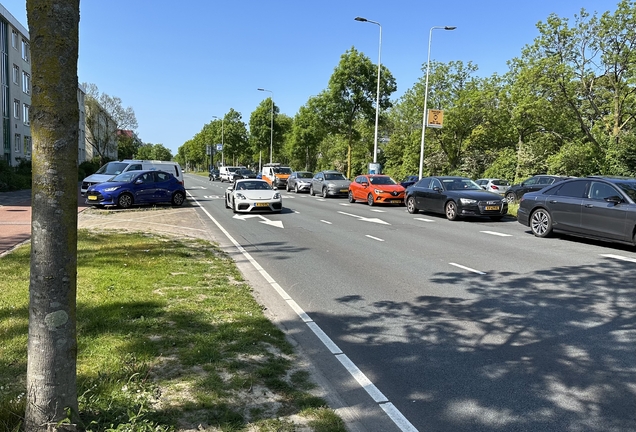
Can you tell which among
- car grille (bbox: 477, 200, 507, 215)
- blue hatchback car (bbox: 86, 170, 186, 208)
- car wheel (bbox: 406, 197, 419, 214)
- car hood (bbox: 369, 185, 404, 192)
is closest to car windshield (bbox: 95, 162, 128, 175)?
blue hatchback car (bbox: 86, 170, 186, 208)

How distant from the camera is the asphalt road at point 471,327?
364 cm

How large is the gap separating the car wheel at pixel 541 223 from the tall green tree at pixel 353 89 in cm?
2910

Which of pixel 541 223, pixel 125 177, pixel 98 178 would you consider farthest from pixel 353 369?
pixel 98 178

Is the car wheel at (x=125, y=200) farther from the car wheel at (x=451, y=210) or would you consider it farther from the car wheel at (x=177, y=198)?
the car wheel at (x=451, y=210)

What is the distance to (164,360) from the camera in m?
4.20

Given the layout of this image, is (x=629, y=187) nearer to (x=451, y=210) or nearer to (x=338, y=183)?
(x=451, y=210)

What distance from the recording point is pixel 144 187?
67.3ft

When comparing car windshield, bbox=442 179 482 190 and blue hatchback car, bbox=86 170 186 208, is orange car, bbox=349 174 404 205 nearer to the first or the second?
car windshield, bbox=442 179 482 190

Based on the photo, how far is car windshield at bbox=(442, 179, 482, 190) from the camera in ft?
59.5

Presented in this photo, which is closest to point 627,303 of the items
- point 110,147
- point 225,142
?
point 225,142

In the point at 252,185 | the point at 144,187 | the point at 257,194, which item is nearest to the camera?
the point at 257,194

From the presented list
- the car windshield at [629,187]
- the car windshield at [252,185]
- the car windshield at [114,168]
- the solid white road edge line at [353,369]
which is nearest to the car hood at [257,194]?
the car windshield at [252,185]

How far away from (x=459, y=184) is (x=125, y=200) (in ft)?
43.6

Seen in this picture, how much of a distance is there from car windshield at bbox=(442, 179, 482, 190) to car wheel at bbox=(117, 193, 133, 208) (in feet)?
41.4
